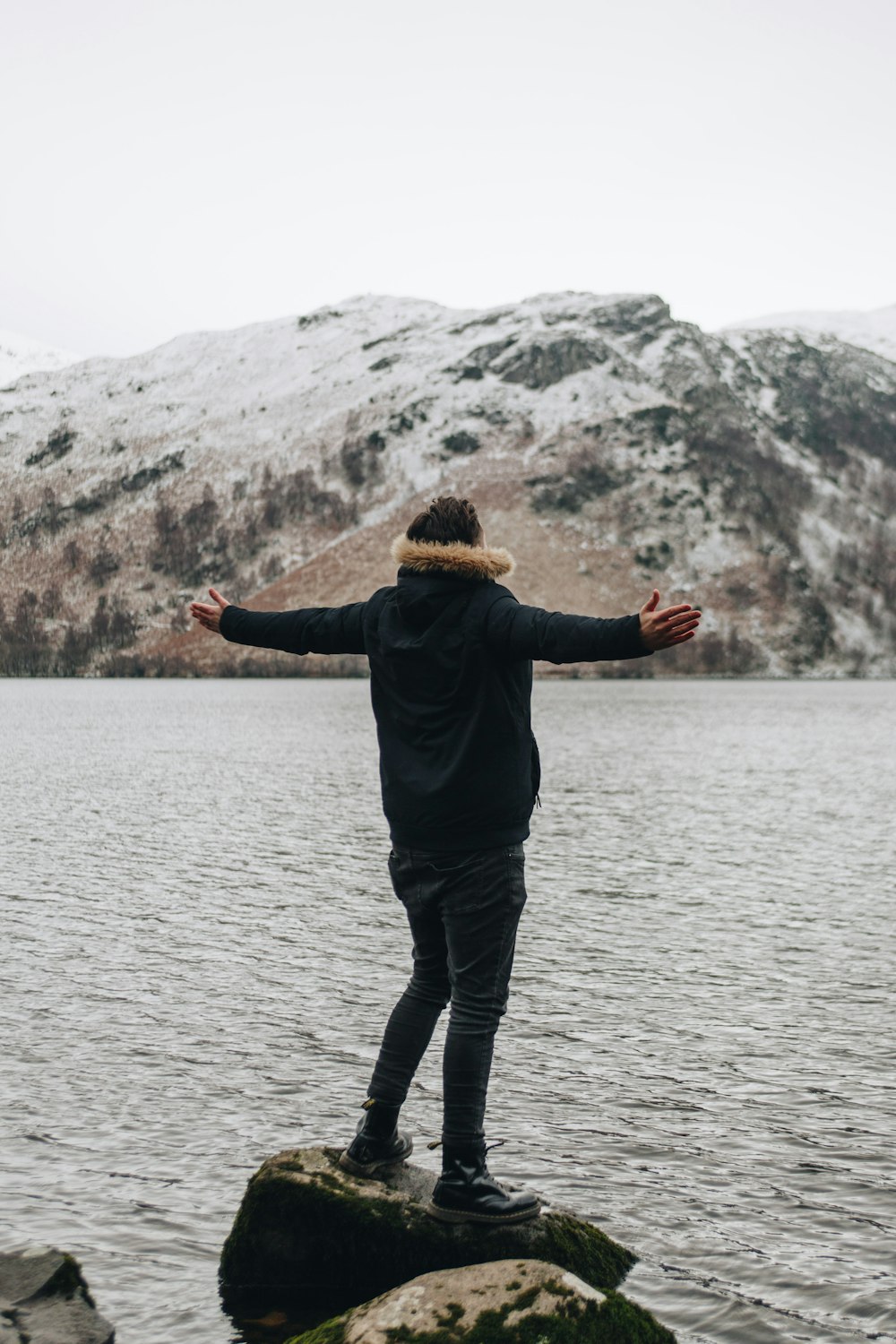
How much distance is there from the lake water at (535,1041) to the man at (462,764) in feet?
4.85

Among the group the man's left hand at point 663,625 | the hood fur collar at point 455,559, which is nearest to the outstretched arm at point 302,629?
the hood fur collar at point 455,559

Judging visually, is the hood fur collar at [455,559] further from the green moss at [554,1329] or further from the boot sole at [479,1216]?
the green moss at [554,1329]

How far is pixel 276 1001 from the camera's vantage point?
12.7m

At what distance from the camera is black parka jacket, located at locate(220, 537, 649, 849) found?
6.28 metres

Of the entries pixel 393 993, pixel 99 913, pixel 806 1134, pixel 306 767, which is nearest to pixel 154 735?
pixel 306 767

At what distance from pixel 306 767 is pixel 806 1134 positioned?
109 ft

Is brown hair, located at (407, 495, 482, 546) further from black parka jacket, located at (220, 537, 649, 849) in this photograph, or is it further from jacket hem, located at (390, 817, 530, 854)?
jacket hem, located at (390, 817, 530, 854)

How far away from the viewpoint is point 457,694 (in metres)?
6.36

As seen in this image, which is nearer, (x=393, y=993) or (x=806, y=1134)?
(x=806, y=1134)

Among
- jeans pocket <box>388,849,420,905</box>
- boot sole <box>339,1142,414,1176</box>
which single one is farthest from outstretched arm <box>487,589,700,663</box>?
boot sole <box>339,1142,414,1176</box>

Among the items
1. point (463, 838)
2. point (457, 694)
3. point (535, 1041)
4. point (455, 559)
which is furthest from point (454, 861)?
point (535, 1041)

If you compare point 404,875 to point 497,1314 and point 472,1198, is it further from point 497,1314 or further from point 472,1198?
point 497,1314

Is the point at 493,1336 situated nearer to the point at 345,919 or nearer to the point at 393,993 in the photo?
the point at 393,993

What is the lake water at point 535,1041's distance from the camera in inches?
284
